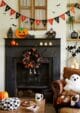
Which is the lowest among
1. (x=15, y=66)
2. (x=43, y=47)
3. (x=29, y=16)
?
(x=15, y=66)

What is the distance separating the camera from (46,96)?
6.16 meters

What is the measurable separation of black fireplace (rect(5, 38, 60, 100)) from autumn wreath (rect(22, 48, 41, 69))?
11 centimetres

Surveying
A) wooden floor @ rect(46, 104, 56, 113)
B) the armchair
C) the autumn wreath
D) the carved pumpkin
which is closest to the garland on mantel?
the carved pumpkin

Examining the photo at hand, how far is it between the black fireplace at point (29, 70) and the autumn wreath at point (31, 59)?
11 cm

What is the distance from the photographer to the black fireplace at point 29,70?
6145mm

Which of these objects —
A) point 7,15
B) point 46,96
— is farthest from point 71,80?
point 7,15

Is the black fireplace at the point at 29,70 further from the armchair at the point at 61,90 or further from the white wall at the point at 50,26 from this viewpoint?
the armchair at the point at 61,90

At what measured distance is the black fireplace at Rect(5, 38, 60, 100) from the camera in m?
6.14

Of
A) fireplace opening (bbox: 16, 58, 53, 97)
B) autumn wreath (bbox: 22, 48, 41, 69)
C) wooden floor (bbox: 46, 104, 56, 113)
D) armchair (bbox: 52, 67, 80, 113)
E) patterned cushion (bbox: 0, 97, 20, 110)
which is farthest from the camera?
fireplace opening (bbox: 16, 58, 53, 97)

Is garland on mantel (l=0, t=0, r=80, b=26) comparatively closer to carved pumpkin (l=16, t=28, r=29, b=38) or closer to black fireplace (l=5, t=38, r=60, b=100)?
carved pumpkin (l=16, t=28, r=29, b=38)

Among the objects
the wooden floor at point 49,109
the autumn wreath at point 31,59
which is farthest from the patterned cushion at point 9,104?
the autumn wreath at point 31,59

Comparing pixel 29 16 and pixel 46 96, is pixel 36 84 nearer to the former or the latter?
pixel 46 96

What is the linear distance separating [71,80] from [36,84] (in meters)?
1.48

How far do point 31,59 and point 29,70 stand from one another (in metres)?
0.30
